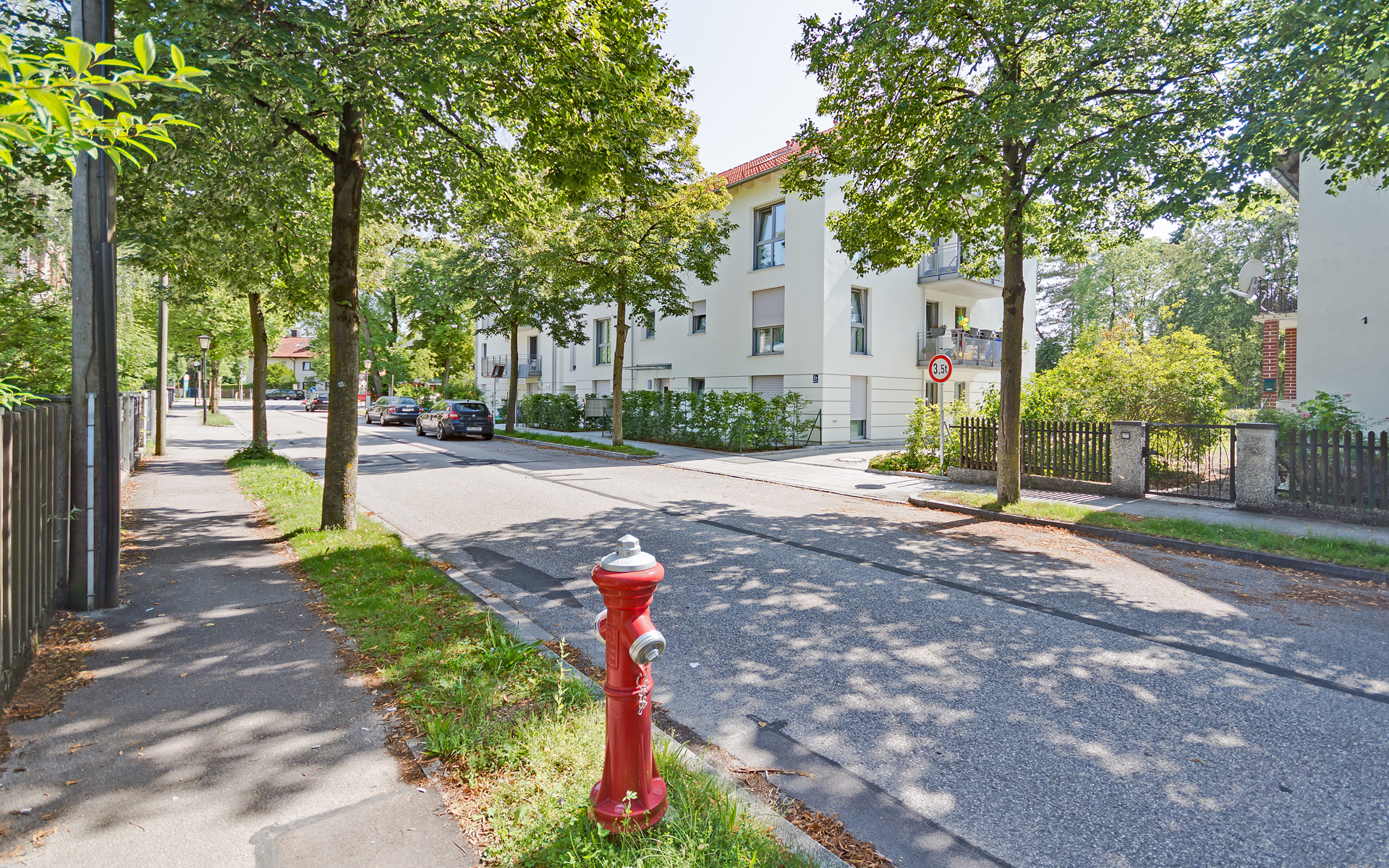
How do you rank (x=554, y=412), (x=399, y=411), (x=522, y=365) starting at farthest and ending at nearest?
(x=522, y=365)
(x=399, y=411)
(x=554, y=412)

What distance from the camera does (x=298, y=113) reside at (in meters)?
5.96

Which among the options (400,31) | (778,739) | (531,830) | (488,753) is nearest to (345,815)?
(488,753)

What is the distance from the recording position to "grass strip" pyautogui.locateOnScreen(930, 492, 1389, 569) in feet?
23.7

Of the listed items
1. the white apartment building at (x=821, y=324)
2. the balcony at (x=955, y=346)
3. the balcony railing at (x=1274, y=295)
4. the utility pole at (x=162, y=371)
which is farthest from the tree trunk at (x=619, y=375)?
the balcony railing at (x=1274, y=295)

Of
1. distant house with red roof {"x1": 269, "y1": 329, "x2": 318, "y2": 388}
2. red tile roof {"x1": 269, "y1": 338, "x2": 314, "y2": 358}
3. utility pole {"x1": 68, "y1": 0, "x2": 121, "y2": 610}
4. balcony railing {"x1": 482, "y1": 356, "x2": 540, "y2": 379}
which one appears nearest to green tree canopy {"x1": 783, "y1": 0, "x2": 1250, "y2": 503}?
utility pole {"x1": 68, "y1": 0, "x2": 121, "y2": 610}

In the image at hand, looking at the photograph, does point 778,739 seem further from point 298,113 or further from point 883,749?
point 298,113

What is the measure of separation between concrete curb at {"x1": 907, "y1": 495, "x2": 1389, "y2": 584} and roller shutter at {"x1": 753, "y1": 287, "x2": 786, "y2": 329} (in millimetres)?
14517

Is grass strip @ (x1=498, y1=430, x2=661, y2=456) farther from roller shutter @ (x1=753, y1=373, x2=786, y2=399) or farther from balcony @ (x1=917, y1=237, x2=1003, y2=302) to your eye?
balcony @ (x1=917, y1=237, x2=1003, y2=302)

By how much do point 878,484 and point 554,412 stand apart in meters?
19.8

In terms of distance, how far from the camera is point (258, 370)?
1584 centimetres

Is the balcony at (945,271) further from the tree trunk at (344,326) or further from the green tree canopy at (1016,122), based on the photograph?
the tree trunk at (344,326)

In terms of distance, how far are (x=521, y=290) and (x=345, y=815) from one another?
76.1 ft

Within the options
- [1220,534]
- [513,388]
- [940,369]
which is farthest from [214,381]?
[1220,534]

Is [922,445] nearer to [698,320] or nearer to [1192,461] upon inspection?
[1192,461]
